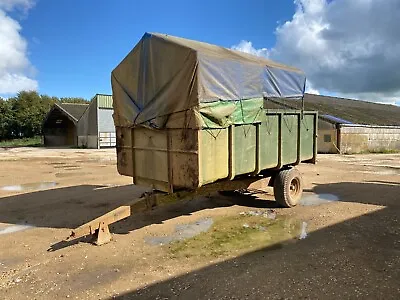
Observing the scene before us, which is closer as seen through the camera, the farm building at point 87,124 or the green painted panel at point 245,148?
the green painted panel at point 245,148

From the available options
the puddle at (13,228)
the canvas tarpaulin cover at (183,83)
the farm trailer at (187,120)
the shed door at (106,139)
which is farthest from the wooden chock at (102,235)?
the shed door at (106,139)

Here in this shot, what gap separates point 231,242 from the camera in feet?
18.2

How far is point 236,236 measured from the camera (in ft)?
19.2

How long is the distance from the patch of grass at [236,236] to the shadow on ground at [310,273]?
312mm

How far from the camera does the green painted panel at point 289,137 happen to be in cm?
732

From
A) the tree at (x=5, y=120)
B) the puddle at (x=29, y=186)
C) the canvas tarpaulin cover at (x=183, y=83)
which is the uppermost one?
the tree at (x=5, y=120)

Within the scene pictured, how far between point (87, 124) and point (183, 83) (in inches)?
1372

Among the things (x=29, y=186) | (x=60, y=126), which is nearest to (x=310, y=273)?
(x=29, y=186)

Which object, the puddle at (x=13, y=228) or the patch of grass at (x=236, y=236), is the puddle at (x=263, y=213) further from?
the puddle at (x=13, y=228)

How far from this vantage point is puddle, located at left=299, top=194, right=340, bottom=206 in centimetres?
823

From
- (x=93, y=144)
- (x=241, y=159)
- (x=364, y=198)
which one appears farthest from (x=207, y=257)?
(x=93, y=144)

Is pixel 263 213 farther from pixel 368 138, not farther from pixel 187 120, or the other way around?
pixel 368 138

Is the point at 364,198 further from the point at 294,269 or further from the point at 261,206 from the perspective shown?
the point at 294,269

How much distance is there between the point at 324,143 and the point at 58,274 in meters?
27.7
